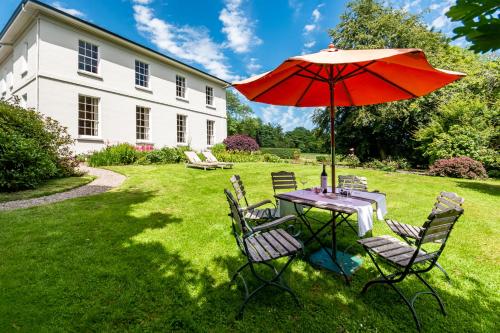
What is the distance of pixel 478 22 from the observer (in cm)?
87

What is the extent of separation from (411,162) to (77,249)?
65.5 feet

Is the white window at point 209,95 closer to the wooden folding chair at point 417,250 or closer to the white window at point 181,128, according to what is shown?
the white window at point 181,128

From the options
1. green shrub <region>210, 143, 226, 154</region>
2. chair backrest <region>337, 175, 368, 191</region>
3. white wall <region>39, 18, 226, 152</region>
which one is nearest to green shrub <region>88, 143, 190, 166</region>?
white wall <region>39, 18, 226, 152</region>

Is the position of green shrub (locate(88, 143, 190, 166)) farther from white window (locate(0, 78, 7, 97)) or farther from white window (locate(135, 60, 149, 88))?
white window (locate(0, 78, 7, 97))

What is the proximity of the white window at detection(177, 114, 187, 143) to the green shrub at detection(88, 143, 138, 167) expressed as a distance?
197 inches

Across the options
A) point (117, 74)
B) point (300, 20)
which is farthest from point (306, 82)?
point (300, 20)

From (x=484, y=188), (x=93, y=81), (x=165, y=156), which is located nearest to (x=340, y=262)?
(x=484, y=188)

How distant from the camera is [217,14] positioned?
21.9 meters

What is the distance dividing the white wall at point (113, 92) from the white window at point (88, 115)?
0.29 m

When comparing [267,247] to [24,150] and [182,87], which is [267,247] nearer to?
[24,150]

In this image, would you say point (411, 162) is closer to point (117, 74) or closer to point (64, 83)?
point (117, 74)

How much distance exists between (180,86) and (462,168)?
57.0 ft

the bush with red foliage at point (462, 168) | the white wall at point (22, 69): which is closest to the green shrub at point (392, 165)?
the bush with red foliage at point (462, 168)

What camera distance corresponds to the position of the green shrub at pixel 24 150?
6492 millimetres
